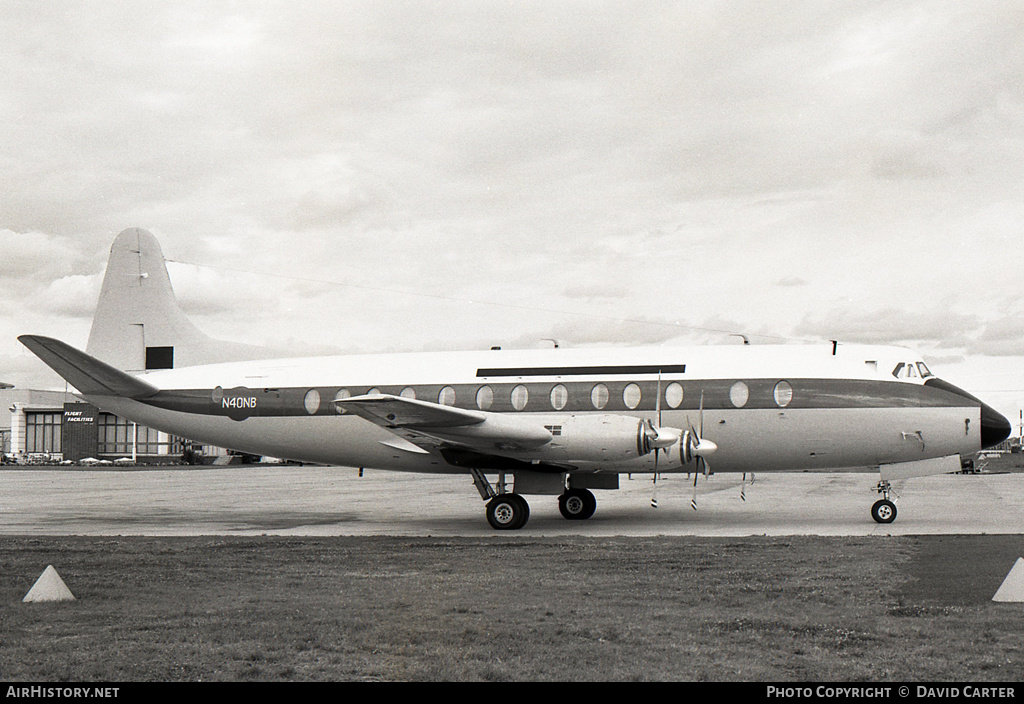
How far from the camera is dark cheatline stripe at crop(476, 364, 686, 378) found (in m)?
20.3

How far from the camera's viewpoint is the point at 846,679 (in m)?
6.96

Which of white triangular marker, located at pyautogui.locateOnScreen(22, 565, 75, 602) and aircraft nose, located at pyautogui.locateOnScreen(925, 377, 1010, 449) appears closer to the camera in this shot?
white triangular marker, located at pyautogui.locateOnScreen(22, 565, 75, 602)

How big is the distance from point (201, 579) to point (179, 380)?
11981 millimetres

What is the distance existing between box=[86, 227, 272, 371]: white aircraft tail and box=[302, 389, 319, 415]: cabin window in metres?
3.52

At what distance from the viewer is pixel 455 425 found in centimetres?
1858

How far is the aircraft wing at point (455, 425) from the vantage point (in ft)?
58.9

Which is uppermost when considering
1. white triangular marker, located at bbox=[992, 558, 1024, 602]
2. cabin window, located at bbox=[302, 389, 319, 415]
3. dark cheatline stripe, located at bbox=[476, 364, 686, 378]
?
dark cheatline stripe, located at bbox=[476, 364, 686, 378]

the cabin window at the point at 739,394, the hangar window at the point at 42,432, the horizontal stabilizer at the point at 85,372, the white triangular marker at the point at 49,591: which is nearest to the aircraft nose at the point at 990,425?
the cabin window at the point at 739,394

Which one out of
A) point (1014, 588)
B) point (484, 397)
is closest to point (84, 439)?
point (484, 397)

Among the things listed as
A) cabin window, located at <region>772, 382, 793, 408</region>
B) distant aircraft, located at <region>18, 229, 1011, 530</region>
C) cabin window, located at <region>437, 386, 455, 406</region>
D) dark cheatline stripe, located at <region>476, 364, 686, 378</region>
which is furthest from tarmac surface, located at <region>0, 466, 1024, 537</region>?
dark cheatline stripe, located at <region>476, 364, 686, 378</region>

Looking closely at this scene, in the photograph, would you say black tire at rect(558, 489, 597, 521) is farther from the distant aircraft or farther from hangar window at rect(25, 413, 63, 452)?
hangar window at rect(25, 413, 63, 452)

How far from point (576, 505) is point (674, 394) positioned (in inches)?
152

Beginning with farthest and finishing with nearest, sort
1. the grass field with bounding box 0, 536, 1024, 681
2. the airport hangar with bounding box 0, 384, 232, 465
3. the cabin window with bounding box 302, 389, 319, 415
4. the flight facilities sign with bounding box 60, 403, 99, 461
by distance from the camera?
the flight facilities sign with bounding box 60, 403, 99, 461
the airport hangar with bounding box 0, 384, 232, 465
the cabin window with bounding box 302, 389, 319, 415
the grass field with bounding box 0, 536, 1024, 681

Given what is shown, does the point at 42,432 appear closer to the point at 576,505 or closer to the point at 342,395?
the point at 342,395
